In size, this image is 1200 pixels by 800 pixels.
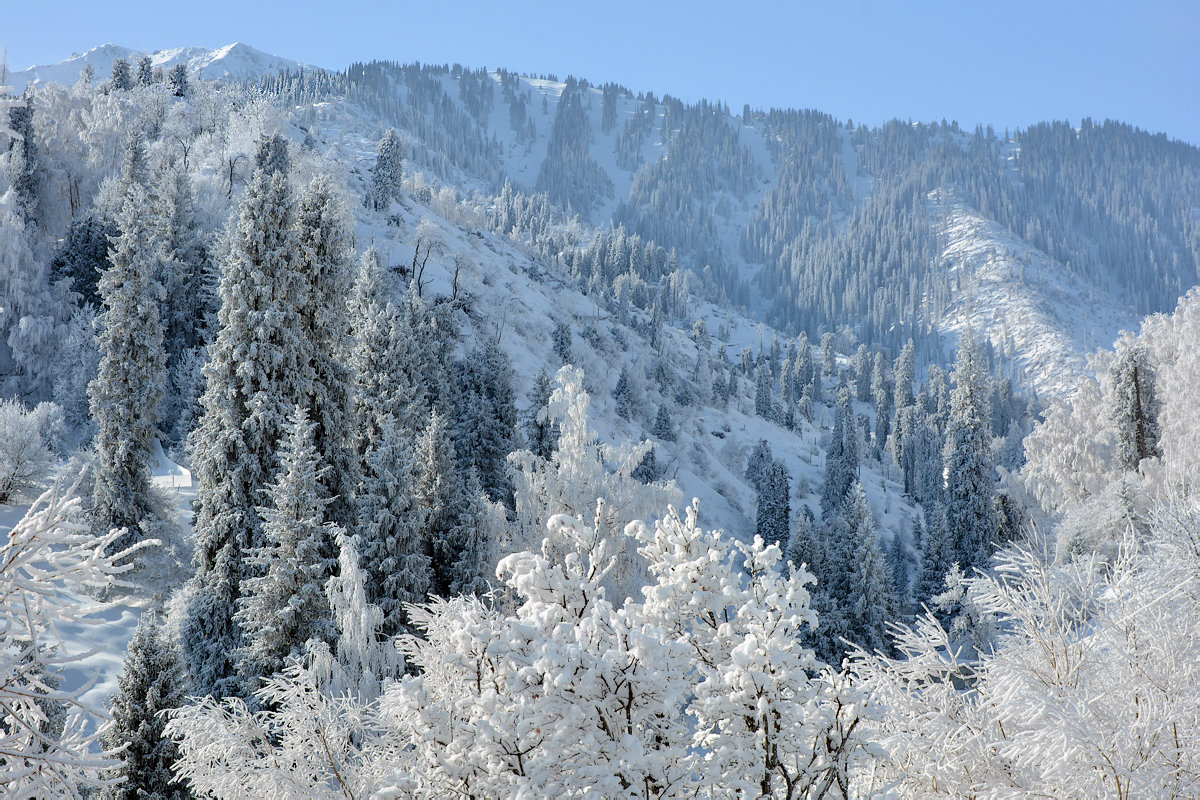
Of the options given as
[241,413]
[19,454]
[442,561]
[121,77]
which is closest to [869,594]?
[442,561]

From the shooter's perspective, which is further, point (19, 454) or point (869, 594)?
point (869, 594)

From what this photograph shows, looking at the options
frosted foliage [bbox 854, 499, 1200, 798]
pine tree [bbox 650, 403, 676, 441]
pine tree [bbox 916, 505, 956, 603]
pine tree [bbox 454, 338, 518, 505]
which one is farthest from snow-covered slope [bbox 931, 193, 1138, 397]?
frosted foliage [bbox 854, 499, 1200, 798]

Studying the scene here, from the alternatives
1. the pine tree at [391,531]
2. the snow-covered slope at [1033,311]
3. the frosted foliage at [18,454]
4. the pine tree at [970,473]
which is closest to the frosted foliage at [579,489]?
the pine tree at [391,531]

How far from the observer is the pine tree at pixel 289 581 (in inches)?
603

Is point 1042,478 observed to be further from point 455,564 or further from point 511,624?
point 511,624

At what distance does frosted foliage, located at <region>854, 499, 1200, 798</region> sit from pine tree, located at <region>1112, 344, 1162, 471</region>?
20.2 metres

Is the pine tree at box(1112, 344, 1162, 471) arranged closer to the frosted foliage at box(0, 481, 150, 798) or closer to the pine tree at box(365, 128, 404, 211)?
the frosted foliage at box(0, 481, 150, 798)

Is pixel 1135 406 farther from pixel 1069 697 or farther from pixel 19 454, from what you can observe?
pixel 19 454

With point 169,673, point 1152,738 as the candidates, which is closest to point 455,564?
point 169,673

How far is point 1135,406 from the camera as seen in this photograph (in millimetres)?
24156

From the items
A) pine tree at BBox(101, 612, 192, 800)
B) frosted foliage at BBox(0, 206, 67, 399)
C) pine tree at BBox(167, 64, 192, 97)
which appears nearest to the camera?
pine tree at BBox(101, 612, 192, 800)

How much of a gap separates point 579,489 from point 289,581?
6.69 meters

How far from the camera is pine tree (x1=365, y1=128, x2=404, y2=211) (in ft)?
176

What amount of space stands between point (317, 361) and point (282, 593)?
19.9 ft
